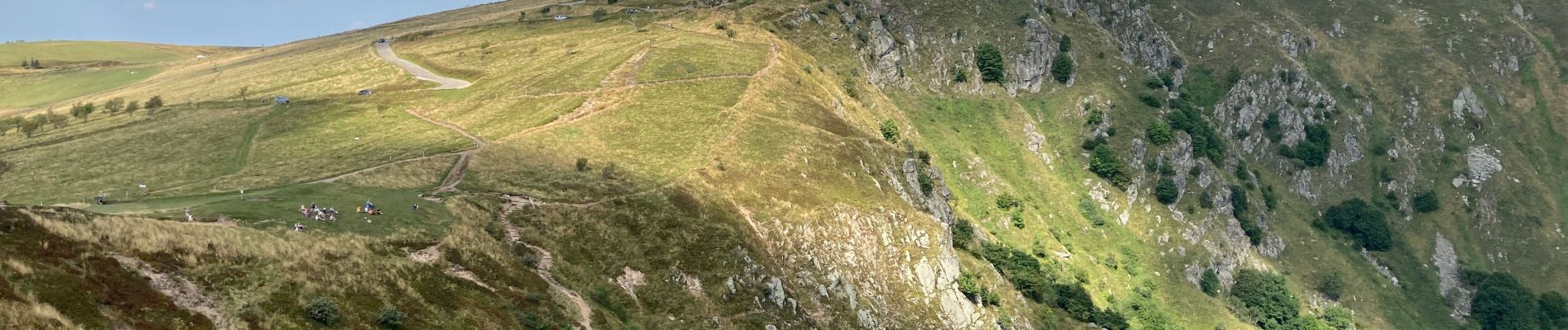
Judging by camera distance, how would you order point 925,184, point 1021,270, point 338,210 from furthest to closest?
point 925,184
point 1021,270
point 338,210

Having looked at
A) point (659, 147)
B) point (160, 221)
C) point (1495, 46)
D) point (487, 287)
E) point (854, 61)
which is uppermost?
point (160, 221)

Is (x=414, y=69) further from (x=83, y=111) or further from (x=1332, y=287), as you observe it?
(x=1332, y=287)

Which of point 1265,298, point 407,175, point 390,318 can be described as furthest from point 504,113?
point 1265,298

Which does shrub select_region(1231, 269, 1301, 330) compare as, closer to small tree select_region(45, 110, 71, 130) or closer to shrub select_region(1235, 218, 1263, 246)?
shrub select_region(1235, 218, 1263, 246)

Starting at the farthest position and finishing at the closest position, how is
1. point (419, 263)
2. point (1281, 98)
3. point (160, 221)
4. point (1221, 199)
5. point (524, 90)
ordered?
point (1281, 98) → point (1221, 199) → point (524, 90) → point (419, 263) → point (160, 221)

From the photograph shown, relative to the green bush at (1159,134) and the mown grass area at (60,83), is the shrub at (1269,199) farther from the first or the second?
the mown grass area at (60,83)

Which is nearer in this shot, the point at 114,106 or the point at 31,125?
the point at 31,125

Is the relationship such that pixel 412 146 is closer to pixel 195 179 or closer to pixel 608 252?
pixel 195 179

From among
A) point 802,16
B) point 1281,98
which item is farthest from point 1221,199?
point 802,16
